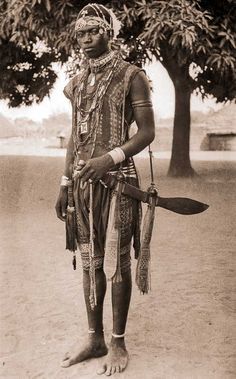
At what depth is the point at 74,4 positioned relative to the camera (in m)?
5.30

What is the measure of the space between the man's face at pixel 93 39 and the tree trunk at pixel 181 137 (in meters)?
6.79

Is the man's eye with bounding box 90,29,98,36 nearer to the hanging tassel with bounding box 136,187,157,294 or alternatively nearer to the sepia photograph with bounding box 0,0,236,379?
the sepia photograph with bounding box 0,0,236,379

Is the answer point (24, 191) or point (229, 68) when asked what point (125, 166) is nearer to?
point (229, 68)

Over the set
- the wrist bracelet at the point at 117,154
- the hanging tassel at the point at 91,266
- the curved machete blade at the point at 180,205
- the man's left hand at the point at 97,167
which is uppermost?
the wrist bracelet at the point at 117,154

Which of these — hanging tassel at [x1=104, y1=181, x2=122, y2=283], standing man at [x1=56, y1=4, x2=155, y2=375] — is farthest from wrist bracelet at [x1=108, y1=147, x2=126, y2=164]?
hanging tassel at [x1=104, y1=181, x2=122, y2=283]

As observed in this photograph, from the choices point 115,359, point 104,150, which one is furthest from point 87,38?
point 115,359

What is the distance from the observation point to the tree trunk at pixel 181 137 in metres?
9.28

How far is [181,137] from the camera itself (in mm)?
9453

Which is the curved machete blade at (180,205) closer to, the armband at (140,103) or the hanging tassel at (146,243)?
the hanging tassel at (146,243)

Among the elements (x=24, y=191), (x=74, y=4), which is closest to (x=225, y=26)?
(x=74, y=4)

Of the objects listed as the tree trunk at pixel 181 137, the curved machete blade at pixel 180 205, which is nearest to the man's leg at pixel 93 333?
the curved machete blade at pixel 180 205

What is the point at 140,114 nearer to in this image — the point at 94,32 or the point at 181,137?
the point at 94,32

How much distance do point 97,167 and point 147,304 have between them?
56.5 inches

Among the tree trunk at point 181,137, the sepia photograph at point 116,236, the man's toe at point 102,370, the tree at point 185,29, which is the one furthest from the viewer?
the tree trunk at point 181,137
